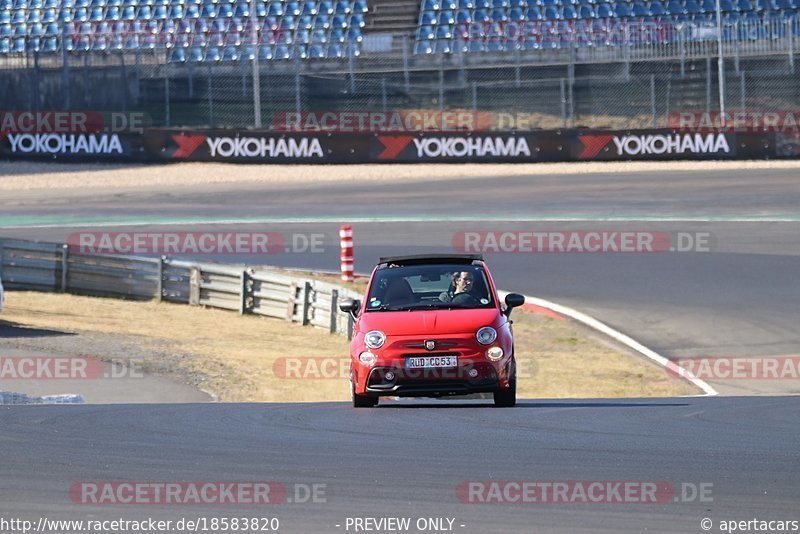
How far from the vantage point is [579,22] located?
45500 mm

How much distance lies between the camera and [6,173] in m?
41.2

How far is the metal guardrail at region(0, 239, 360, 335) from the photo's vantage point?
2070cm

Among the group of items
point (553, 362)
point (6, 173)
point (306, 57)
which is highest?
point (306, 57)

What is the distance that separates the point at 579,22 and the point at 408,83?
267 inches

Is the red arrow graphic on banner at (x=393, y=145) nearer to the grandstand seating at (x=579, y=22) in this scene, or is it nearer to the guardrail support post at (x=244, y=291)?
the grandstand seating at (x=579, y=22)

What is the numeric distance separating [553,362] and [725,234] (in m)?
10.6

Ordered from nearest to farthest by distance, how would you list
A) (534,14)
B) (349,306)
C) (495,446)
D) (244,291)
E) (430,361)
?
(495,446)
(430,361)
(349,306)
(244,291)
(534,14)

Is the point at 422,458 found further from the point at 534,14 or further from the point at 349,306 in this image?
the point at 534,14

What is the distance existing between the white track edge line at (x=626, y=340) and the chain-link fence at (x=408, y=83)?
22.3 metres

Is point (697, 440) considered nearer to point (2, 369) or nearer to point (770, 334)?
point (770, 334)

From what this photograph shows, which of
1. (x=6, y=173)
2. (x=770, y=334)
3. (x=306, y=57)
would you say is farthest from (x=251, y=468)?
(x=306, y=57)

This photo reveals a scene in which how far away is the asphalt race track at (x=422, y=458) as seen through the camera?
6.47 m
